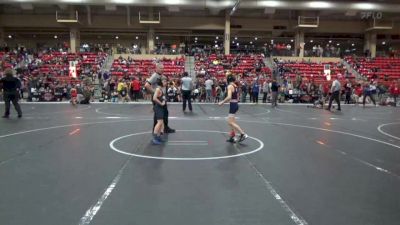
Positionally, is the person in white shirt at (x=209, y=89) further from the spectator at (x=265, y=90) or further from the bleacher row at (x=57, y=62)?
the bleacher row at (x=57, y=62)

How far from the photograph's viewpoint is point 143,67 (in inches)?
1249

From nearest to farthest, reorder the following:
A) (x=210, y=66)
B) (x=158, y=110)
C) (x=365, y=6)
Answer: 1. (x=158, y=110)
2. (x=210, y=66)
3. (x=365, y=6)

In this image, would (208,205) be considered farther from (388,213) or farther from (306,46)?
(306,46)

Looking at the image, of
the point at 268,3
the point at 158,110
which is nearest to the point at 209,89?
the point at 268,3

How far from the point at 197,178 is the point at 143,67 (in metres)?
26.6

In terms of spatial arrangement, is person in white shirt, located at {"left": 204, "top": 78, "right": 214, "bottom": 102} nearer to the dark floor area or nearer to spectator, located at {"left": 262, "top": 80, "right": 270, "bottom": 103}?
spectator, located at {"left": 262, "top": 80, "right": 270, "bottom": 103}

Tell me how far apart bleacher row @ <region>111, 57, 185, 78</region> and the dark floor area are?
19.9 m

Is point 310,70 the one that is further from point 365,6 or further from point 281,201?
point 281,201

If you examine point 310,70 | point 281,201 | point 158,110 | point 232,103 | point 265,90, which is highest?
point 310,70

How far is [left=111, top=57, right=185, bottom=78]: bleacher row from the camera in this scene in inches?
1190

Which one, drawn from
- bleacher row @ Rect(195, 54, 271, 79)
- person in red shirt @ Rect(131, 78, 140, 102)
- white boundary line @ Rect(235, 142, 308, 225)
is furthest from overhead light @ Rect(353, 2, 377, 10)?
white boundary line @ Rect(235, 142, 308, 225)

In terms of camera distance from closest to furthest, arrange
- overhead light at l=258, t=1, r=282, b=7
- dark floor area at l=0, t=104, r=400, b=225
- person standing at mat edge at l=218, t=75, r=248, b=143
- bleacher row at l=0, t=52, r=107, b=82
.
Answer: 1. dark floor area at l=0, t=104, r=400, b=225
2. person standing at mat edge at l=218, t=75, r=248, b=143
3. bleacher row at l=0, t=52, r=107, b=82
4. overhead light at l=258, t=1, r=282, b=7

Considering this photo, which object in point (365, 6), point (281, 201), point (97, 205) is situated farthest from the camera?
point (365, 6)

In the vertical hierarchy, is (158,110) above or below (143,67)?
below
